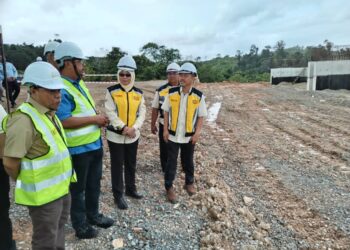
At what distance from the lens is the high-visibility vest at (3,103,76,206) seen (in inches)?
85.1

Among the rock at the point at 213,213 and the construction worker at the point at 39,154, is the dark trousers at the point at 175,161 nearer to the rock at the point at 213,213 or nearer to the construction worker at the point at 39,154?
the rock at the point at 213,213

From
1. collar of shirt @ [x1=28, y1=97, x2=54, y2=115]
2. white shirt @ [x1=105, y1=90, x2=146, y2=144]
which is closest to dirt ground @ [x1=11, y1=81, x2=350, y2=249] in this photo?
white shirt @ [x1=105, y1=90, x2=146, y2=144]

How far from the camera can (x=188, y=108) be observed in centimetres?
408

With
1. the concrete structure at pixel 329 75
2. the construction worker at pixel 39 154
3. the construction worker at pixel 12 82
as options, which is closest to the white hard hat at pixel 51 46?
the construction worker at pixel 39 154

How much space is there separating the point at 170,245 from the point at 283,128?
6713 mm

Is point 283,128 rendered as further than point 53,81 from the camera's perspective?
Yes

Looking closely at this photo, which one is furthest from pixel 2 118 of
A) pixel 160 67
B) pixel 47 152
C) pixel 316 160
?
pixel 160 67

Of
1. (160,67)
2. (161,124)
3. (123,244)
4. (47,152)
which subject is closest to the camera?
(47,152)

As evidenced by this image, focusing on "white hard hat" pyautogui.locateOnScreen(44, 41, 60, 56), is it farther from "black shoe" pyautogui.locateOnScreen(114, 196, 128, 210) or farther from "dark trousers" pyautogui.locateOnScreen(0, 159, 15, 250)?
"black shoe" pyautogui.locateOnScreen(114, 196, 128, 210)

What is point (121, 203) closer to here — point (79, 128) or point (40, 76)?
point (79, 128)

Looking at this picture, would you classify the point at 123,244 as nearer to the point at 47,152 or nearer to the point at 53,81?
the point at 47,152

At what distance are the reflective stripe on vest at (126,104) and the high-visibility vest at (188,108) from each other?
55cm

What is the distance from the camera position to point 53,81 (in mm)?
2229

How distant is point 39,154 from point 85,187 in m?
1.09
